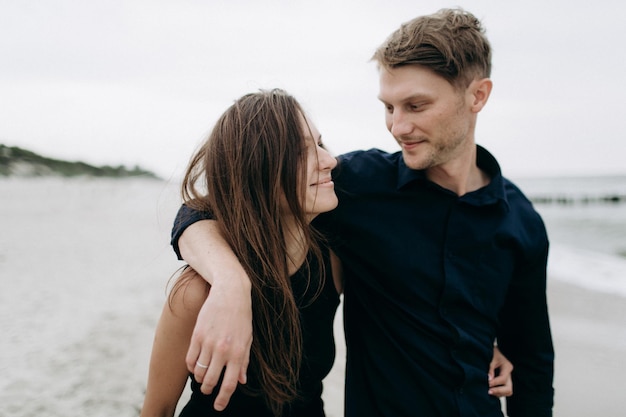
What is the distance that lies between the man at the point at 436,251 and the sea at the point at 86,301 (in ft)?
4.03

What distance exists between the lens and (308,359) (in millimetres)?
2219

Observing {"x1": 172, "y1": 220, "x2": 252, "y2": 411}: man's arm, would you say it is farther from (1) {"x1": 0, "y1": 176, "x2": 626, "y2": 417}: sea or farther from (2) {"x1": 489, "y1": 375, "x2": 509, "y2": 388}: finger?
(2) {"x1": 489, "y1": 375, "x2": 509, "y2": 388}: finger

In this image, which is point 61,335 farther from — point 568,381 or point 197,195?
point 568,381

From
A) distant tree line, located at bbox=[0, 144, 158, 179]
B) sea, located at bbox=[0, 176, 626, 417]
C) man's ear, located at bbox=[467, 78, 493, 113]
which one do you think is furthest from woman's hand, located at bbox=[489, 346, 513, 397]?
distant tree line, located at bbox=[0, 144, 158, 179]

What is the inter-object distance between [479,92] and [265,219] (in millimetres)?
1515

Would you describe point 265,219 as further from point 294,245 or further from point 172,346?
point 172,346

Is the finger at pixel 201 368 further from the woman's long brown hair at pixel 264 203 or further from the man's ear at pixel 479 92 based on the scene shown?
the man's ear at pixel 479 92

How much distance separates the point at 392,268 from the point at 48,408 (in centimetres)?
306

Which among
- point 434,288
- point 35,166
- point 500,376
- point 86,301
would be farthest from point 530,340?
point 35,166

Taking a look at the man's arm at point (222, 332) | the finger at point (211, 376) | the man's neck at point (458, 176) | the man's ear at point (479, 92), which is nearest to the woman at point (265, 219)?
the man's arm at point (222, 332)

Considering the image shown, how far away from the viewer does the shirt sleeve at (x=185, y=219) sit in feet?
6.64

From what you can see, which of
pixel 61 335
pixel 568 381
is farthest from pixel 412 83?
pixel 61 335

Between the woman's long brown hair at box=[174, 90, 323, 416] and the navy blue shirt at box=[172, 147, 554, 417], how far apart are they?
13.7 inches

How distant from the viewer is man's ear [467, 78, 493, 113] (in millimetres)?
2553
